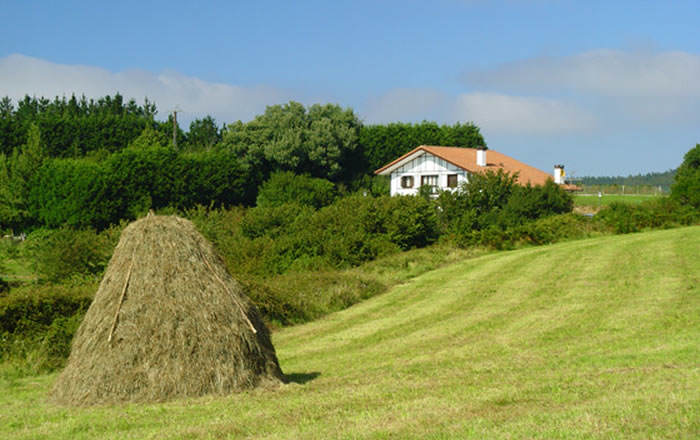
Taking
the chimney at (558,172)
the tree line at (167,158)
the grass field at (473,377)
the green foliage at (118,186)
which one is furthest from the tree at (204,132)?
the grass field at (473,377)

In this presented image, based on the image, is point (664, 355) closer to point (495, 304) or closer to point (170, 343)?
point (170, 343)

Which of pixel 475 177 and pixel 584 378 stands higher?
pixel 475 177

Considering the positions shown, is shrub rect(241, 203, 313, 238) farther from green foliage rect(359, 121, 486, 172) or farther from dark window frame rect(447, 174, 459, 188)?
green foliage rect(359, 121, 486, 172)

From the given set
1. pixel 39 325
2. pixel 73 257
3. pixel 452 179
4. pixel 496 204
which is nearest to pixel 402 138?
pixel 452 179

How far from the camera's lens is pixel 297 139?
60.7 meters

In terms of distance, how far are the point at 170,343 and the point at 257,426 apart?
218cm

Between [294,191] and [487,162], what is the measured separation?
16.7 metres

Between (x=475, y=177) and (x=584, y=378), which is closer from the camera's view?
(x=584, y=378)

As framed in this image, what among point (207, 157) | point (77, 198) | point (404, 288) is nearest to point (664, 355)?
point (404, 288)

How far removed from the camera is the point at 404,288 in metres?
25.7

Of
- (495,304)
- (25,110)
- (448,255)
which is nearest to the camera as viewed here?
(495,304)

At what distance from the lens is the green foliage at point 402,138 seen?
66.8 meters

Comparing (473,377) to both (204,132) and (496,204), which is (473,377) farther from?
(204,132)

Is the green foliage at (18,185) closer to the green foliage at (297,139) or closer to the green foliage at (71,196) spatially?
the green foliage at (71,196)
